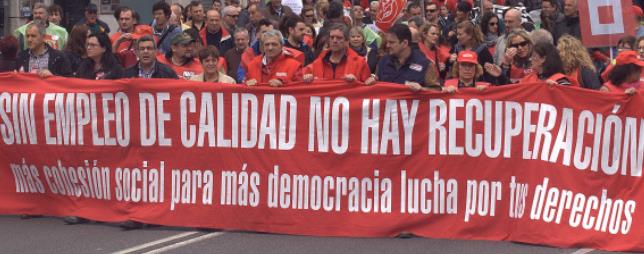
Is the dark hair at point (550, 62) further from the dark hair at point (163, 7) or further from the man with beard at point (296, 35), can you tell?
the dark hair at point (163, 7)

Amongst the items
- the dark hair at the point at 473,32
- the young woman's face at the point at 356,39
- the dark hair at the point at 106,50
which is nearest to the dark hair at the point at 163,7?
the young woman's face at the point at 356,39

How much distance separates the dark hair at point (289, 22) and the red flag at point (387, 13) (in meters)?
2.67

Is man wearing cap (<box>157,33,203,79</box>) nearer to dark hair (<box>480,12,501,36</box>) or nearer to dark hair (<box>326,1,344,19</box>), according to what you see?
dark hair (<box>326,1,344,19</box>)

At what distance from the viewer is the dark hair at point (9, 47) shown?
1396 centimetres

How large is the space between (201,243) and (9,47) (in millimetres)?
4341

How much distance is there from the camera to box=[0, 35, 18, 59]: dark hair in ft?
45.8

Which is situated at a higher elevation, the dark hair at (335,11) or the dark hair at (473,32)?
the dark hair at (335,11)

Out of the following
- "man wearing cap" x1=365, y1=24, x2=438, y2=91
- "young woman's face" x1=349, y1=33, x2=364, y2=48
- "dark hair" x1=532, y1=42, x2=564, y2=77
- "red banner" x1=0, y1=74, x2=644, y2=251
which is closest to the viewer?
"red banner" x1=0, y1=74, x2=644, y2=251

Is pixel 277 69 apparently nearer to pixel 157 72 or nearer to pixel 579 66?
pixel 157 72

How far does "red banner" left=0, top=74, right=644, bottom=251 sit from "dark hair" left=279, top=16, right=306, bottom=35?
11.7ft

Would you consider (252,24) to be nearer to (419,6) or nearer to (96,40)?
(419,6)

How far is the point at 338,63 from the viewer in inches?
484

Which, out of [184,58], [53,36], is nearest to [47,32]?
[53,36]

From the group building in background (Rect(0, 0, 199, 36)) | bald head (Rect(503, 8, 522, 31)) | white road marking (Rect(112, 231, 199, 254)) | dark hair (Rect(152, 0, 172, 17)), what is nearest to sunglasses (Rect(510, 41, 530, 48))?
bald head (Rect(503, 8, 522, 31))
